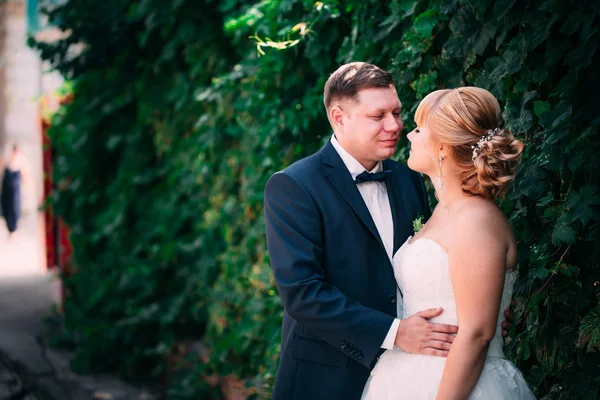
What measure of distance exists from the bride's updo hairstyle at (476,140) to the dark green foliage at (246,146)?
207mm

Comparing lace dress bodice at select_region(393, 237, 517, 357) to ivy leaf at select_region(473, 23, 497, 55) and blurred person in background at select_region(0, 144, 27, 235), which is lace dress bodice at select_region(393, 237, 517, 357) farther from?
blurred person in background at select_region(0, 144, 27, 235)

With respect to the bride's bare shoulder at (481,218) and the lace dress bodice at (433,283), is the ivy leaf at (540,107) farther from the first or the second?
the lace dress bodice at (433,283)

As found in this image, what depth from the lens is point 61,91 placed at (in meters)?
9.05

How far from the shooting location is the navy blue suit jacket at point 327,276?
112 inches

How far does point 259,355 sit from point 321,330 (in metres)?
2.87

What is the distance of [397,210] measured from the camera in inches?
125

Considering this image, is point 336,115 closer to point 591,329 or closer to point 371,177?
point 371,177

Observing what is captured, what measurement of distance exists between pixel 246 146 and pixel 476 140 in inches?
127

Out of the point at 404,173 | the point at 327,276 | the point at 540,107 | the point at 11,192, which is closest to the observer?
the point at 540,107

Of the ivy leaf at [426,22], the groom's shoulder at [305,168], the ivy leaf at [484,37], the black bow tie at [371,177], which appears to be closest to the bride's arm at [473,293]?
the black bow tie at [371,177]

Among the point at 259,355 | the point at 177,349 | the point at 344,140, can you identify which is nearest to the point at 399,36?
the point at 344,140

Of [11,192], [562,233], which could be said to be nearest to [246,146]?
[562,233]

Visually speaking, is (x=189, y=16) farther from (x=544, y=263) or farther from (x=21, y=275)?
(x=21, y=275)

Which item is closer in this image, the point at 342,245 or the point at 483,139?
the point at 483,139
